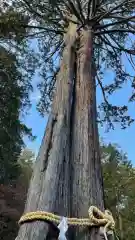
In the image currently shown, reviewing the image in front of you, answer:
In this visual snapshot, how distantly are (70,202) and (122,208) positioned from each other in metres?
10.7

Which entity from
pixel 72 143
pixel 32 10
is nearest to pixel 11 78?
pixel 32 10

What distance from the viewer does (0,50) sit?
712cm

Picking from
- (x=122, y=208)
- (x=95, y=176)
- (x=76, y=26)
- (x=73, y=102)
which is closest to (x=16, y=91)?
(x=76, y=26)

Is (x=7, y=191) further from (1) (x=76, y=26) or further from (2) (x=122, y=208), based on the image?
(1) (x=76, y=26)

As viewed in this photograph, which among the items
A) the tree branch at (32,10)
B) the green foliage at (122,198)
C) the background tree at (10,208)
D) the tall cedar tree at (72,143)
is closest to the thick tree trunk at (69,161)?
the tall cedar tree at (72,143)

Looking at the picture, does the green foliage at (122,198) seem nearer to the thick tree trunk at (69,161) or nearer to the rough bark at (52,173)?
the thick tree trunk at (69,161)

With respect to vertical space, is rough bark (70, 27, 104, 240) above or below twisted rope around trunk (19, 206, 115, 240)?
above

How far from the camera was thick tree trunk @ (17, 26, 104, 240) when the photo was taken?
1.87 meters

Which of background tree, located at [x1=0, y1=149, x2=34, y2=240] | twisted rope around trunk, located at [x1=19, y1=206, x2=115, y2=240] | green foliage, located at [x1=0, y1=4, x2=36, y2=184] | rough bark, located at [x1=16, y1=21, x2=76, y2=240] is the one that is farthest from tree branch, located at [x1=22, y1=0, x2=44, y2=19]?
background tree, located at [x1=0, y1=149, x2=34, y2=240]

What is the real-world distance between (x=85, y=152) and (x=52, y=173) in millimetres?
467

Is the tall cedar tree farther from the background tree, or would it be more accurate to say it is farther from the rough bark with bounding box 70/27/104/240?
the background tree

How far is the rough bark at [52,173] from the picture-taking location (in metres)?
1.71

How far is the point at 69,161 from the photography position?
7.53 ft

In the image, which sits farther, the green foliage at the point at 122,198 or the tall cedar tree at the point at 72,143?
the green foliage at the point at 122,198
